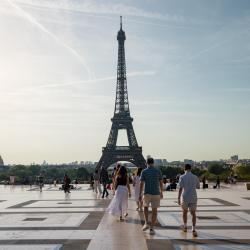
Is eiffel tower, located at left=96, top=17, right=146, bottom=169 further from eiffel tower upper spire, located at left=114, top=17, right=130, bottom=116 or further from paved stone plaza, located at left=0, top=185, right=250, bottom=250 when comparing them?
paved stone plaza, located at left=0, top=185, right=250, bottom=250

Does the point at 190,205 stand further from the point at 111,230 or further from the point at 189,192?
the point at 111,230

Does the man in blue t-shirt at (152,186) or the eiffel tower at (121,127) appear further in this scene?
the eiffel tower at (121,127)

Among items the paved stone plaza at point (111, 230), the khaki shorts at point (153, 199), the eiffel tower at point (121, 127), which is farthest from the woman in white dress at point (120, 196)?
the eiffel tower at point (121, 127)

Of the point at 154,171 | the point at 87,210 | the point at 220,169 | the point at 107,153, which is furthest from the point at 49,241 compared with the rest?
the point at 220,169

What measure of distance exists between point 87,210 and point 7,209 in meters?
3.21

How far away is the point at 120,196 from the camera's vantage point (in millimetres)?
14461

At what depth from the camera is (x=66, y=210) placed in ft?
58.1

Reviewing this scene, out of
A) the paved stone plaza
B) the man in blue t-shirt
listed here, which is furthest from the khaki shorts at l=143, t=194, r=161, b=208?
the paved stone plaza

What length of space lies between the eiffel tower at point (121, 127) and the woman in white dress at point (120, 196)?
278 feet

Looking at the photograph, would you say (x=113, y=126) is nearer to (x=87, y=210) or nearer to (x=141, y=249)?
(x=87, y=210)

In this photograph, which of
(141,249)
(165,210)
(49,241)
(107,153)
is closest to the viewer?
(141,249)

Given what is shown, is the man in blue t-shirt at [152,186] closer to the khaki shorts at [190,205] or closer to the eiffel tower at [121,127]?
the khaki shorts at [190,205]

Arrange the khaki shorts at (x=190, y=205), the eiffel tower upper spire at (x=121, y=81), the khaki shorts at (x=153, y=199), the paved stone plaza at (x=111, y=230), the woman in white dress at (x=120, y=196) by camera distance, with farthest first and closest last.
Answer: the eiffel tower upper spire at (x=121, y=81) < the woman in white dress at (x=120, y=196) < the khaki shorts at (x=153, y=199) < the khaki shorts at (x=190, y=205) < the paved stone plaza at (x=111, y=230)

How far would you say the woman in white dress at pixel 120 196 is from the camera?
567 inches
